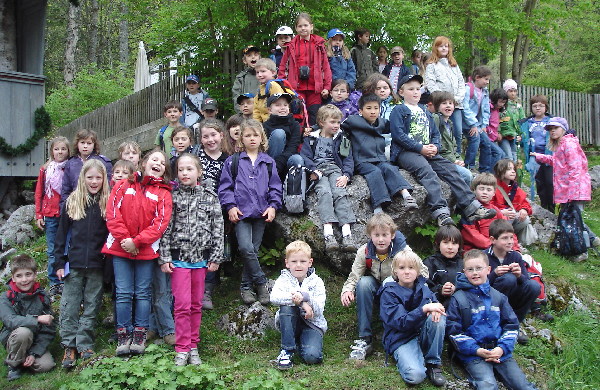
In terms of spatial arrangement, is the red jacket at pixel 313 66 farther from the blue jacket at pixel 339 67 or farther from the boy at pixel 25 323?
the boy at pixel 25 323

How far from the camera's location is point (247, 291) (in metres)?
6.27

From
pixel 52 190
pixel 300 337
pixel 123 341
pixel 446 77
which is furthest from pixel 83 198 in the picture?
pixel 446 77

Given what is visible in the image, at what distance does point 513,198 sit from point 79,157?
5.54 meters

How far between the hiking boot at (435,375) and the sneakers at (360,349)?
636 millimetres

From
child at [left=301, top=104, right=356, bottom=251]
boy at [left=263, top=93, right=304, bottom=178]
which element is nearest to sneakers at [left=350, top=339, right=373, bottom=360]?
child at [left=301, top=104, right=356, bottom=251]

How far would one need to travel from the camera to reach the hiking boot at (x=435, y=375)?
491 centimetres

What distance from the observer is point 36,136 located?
1098 centimetres

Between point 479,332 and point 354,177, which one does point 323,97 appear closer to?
point 354,177

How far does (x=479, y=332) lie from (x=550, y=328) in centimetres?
168

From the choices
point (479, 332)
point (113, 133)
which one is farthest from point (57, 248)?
point (113, 133)

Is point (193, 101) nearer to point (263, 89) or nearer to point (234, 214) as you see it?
point (263, 89)

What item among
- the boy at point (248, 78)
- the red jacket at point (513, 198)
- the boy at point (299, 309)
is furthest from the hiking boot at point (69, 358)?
the red jacket at point (513, 198)

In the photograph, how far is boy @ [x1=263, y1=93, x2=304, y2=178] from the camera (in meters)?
6.92

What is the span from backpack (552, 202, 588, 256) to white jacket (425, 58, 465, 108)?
90.9 inches
